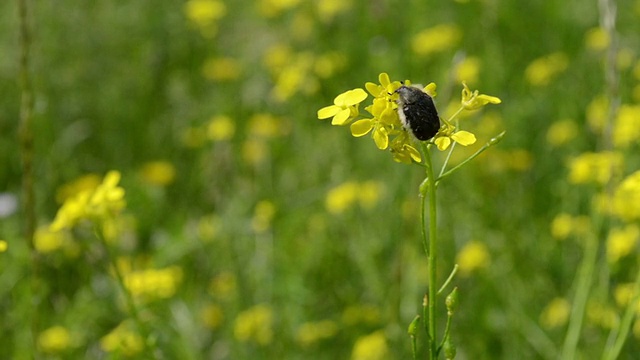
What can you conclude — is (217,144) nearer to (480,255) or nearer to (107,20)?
(480,255)

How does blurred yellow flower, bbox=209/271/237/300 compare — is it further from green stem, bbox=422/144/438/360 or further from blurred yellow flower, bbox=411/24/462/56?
green stem, bbox=422/144/438/360

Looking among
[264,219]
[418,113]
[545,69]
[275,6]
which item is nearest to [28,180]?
[418,113]

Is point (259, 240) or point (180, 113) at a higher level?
point (259, 240)

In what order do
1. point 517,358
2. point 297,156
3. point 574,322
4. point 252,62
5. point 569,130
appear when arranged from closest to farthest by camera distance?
point 574,322, point 517,358, point 569,130, point 297,156, point 252,62

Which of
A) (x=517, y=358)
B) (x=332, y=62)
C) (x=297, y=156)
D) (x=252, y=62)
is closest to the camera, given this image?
(x=517, y=358)

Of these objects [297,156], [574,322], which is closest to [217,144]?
[297,156]


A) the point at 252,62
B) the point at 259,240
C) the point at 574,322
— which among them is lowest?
the point at 252,62

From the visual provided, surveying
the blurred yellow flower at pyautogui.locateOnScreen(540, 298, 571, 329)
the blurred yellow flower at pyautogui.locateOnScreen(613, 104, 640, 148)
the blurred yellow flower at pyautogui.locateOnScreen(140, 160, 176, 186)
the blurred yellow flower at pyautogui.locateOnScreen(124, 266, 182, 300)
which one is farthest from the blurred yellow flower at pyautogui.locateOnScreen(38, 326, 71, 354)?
the blurred yellow flower at pyautogui.locateOnScreen(613, 104, 640, 148)
